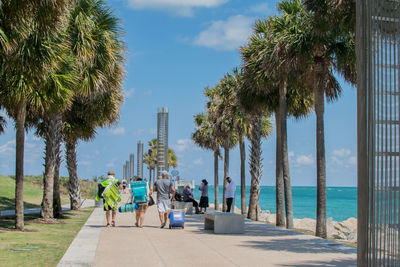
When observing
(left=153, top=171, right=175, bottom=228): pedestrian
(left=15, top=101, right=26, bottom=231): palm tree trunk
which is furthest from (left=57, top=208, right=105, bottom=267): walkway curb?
(left=153, top=171, right=175, bottom=228): pedestrian

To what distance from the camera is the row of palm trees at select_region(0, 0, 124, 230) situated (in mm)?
11219

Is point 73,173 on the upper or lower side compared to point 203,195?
upper

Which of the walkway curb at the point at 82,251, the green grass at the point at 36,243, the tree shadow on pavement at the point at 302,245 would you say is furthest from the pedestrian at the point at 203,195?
the tree shadow on pavement at the point at 302,245

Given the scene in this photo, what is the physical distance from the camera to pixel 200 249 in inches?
444

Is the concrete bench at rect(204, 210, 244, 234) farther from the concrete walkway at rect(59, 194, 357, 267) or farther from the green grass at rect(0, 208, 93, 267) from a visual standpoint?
the green grass at rect(0, 208, 93, 267)

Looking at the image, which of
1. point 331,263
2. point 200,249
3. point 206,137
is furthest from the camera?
point 206,137

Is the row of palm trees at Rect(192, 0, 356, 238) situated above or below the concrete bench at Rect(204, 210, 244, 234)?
above

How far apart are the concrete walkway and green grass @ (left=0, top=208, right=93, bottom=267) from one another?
0.36 metres

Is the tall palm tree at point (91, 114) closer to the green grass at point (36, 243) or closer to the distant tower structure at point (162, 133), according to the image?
the distant tower structure at point (162, 133)

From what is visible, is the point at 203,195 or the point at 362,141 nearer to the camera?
the point at 362,141

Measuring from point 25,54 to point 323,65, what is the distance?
9473 mm

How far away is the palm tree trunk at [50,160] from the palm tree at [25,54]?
6.92 feet

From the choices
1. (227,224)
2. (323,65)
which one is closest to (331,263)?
(227,224)

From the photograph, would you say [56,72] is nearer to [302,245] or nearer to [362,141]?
[302,245]
